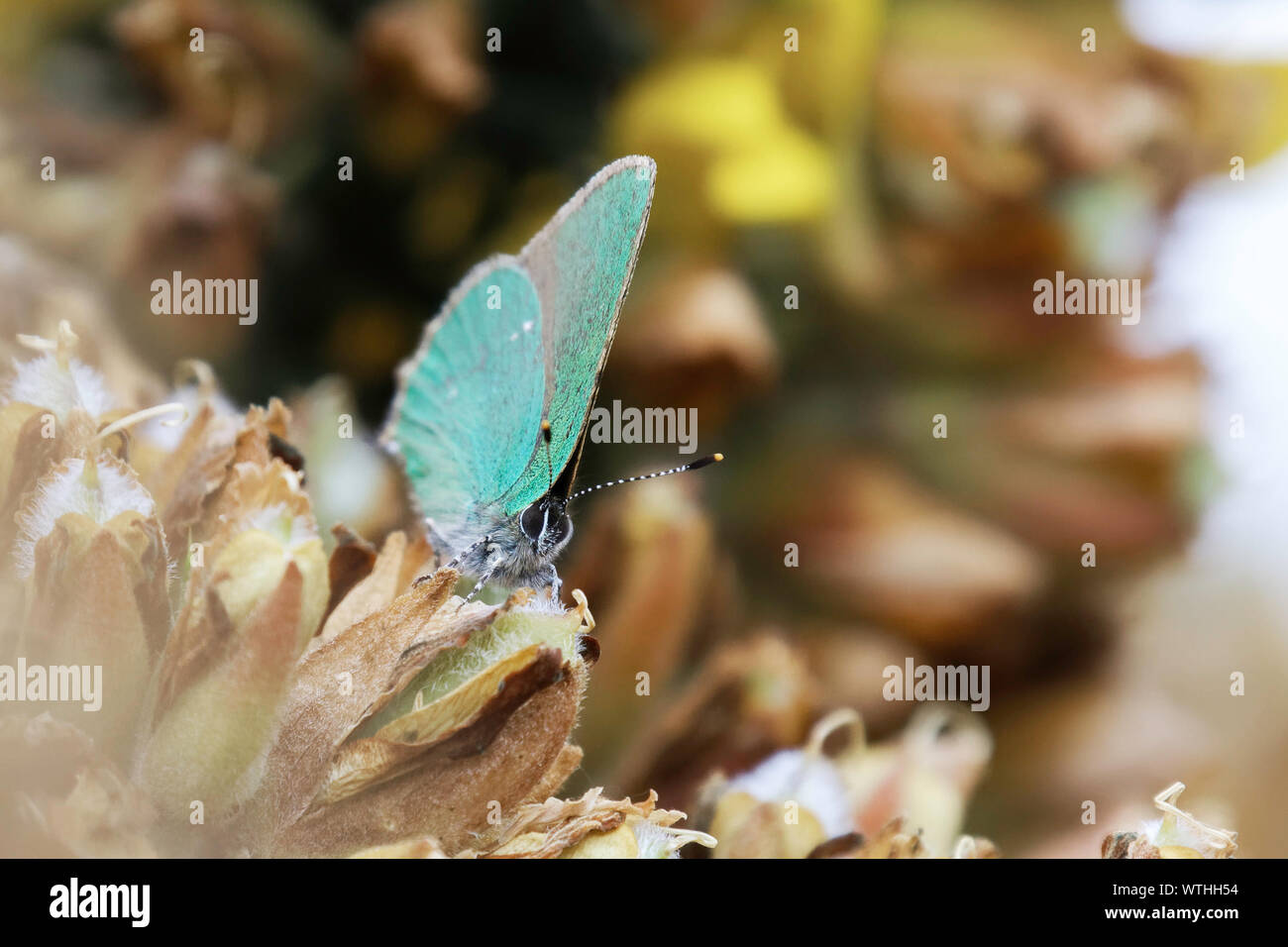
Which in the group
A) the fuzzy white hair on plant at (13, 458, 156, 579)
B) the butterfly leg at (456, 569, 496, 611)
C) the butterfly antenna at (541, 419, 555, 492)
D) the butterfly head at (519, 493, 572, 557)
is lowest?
the butterfly leg at (456, 569, 496, 611)

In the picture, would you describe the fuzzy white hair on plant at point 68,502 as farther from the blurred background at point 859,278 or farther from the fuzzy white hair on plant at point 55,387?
the blurred background at point 859,278

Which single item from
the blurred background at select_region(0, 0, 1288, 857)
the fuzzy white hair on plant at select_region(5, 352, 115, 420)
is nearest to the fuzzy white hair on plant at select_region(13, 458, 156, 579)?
the fuzzy white hair on plant at select_region(5, 352, 115, 420)

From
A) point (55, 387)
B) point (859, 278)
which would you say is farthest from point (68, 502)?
point (859, 278)

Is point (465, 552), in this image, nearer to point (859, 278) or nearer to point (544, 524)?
point (544, 524)

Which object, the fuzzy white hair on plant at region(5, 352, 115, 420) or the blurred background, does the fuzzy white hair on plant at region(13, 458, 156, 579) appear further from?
the blurred background

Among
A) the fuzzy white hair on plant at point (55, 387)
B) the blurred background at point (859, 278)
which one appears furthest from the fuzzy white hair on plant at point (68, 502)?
the blurred background at point (859, 278)

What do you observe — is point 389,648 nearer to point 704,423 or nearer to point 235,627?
point 235,627
